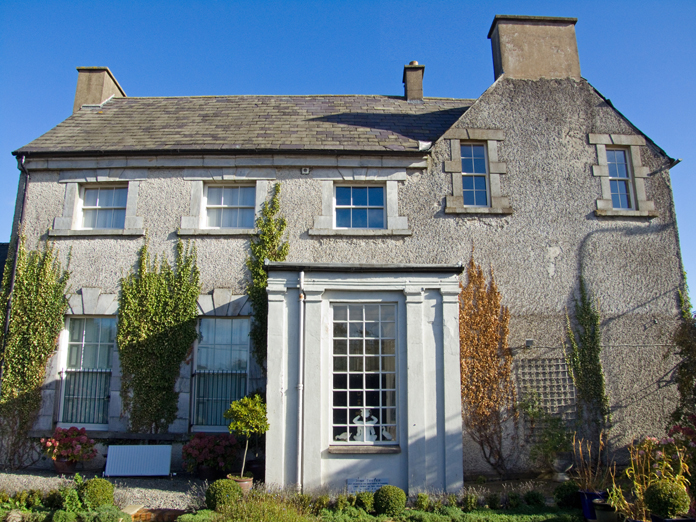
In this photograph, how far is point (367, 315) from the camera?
8.48 m

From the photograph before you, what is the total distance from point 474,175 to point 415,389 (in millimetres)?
5151

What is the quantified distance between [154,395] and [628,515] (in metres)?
7.95

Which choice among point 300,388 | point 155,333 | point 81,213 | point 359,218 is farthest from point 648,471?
point 81,213

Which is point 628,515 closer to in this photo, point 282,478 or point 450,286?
point 450,286

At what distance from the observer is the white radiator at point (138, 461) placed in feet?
29.5

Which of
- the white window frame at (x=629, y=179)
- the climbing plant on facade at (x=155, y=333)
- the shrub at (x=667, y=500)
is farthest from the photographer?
the white window frame at (x=629, y=179)

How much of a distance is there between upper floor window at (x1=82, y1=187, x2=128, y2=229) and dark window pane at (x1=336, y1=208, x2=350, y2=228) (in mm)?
4531

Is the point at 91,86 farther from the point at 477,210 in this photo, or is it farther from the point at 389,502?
the point at 389,502

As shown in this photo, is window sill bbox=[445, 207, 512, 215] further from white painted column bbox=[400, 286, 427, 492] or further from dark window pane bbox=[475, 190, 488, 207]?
white painted column bbox=[400, 286, 427, 492]

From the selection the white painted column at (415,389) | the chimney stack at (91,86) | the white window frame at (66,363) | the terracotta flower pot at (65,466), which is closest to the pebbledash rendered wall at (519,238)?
the white window frame at (66,363)

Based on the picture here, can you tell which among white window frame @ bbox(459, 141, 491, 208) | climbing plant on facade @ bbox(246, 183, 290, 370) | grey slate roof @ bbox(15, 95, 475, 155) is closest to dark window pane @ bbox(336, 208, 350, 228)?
climbing plant on facade @ bbox(246, 183, 290, 370)

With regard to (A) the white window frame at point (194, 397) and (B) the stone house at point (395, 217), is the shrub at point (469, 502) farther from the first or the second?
(A) the white window frame at point (194, 397)

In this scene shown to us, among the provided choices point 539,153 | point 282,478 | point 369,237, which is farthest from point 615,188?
point 282,478

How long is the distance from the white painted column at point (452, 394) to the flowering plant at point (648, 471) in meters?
2.14
